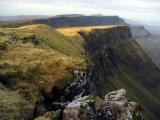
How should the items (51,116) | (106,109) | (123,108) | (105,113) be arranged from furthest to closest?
(123,108), (106,109), (105,113), (51,116)

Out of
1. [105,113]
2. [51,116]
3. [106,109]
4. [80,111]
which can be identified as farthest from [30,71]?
[105,113]

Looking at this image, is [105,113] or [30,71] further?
[30,71]

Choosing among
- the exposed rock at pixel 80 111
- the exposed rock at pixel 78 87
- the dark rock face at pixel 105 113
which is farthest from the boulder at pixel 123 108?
the exposed rock at pixel 80 111

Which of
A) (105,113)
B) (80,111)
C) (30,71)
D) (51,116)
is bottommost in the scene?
(105,113)

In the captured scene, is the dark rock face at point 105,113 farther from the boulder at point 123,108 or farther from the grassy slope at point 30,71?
the grassy slope at point 30,71

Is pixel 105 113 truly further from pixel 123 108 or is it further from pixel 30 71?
pixel 30 71

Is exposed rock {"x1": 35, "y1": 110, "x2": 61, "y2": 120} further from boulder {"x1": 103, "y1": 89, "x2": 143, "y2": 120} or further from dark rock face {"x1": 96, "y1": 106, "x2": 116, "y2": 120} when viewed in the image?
boulder {"x1": 103, "y1": 89, "x2": 143, "y2": 120}

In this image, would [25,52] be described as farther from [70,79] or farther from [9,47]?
[70,79]

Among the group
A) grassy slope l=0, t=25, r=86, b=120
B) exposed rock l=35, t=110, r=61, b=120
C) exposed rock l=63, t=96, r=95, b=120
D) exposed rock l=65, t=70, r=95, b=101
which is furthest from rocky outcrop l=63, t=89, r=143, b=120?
grassy slope l=0, t=25, r=86, b=120
